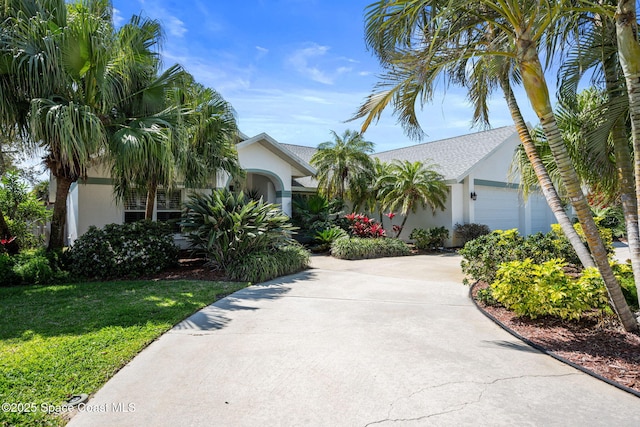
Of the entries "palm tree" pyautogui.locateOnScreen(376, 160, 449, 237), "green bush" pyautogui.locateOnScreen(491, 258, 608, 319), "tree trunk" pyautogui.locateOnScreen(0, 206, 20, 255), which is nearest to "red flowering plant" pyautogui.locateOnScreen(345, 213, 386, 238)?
"palm tree" pyautogui.locateOnScreen(376, 160, 449, 237)

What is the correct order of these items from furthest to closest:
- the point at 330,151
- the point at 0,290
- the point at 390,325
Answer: the point at 330,151 < the point at 0,290 < the point at 390,325

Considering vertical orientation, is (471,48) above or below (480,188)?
above

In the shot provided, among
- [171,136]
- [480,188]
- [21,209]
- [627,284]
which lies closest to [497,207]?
[480,188]

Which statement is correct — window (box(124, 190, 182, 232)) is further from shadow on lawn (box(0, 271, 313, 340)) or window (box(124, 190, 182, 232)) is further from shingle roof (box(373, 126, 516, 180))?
shingle roof (box(373, 126, 516, 180))

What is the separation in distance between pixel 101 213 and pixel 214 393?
11.8 m

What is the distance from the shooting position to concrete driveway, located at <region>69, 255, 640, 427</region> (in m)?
3.04

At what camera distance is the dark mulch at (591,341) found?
387 cm

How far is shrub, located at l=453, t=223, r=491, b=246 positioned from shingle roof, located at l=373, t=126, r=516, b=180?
2.24 meters

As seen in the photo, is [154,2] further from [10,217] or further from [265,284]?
[10,217]

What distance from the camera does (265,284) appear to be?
27.6 feet

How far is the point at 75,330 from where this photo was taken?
198 inches

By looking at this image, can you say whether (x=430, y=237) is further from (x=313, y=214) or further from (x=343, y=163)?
(x=313, y=214)

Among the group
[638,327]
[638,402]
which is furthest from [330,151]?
[638,402]

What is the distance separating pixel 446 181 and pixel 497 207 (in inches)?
174
